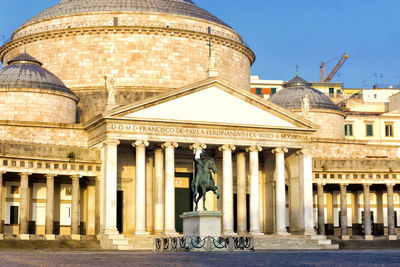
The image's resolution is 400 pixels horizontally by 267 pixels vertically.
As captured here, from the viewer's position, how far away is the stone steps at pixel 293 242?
53469 millimetres

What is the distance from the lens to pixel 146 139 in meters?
53.6

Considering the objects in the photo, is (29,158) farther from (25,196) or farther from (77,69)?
(77,69)

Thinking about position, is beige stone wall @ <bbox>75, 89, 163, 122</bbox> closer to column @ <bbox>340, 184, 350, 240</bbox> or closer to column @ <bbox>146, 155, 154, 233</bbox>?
column @ <bbox>146, 155, 154, 233</bbox>

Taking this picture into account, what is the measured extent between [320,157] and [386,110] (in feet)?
123

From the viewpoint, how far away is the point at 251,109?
188ft

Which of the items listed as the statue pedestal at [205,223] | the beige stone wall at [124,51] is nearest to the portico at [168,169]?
the beige stone wall at [124,51]

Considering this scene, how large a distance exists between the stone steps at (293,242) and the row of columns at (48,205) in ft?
43.4

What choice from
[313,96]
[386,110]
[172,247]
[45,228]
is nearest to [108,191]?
[45,228]

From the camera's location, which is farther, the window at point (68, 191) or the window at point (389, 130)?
the window at point (389, 130)

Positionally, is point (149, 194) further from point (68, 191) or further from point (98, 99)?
point (98, 99)

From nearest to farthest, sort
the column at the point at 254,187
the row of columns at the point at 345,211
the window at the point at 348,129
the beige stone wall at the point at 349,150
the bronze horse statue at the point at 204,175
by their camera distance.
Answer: the bronze horse statue at the point at 204,175 → the column at the point at 254,187 → the row of columns at the point at 345,211 → the beige stone wall at the point at 349,150 → the window at the point at 348,129

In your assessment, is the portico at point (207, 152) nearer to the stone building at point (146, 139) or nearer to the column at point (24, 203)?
the stone building at point (146, 139)

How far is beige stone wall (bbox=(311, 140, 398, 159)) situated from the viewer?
66.0 meters

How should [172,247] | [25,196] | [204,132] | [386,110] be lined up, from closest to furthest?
[172,247]
[25,196]
[204,132]
[386,110]
